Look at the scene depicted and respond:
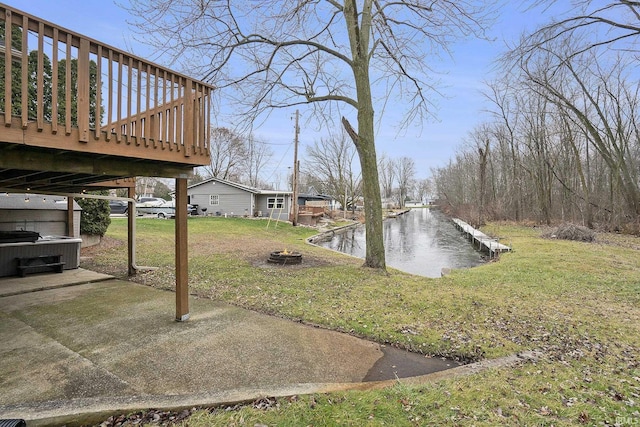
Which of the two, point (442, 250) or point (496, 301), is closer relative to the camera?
point (496, 301)

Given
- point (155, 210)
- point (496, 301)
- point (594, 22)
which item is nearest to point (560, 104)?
point (594, 22)

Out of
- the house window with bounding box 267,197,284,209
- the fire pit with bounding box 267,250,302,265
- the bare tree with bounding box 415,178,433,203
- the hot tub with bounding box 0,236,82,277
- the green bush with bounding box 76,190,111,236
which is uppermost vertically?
the bare tree with bounding box 415,178,433,203

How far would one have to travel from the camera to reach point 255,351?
3.40 meters

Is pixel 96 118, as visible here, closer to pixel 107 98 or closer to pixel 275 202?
pixel 107 98

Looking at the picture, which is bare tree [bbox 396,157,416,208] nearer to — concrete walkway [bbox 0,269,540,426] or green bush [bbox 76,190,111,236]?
green bush [bbox 76,190,111,236]

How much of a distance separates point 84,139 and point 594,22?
9.05 m

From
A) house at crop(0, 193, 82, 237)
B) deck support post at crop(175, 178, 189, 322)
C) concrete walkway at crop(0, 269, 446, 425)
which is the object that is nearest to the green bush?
house at crop(0, 193, 82, 237)

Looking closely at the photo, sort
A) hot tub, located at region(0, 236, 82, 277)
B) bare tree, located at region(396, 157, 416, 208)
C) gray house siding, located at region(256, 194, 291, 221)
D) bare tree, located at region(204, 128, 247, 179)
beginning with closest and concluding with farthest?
hot tub, located at region(0, 236, 82, 277) < gray house siding, located at region(256, 194, 291, 221) < bare tree, located at region(204, 128, 247, 179) < bare tree, located at region(396, 157, 416, 208)

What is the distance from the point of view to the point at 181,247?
4.12m

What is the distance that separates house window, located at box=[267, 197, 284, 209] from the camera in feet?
96.3

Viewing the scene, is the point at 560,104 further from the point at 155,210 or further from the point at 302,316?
the point at 155,210

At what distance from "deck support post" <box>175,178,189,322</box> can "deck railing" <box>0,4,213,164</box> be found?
1.45ft

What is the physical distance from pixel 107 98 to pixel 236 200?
26899 millimetres

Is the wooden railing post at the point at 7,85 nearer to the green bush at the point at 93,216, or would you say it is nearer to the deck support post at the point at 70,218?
the deck support post at the point at 70,218
